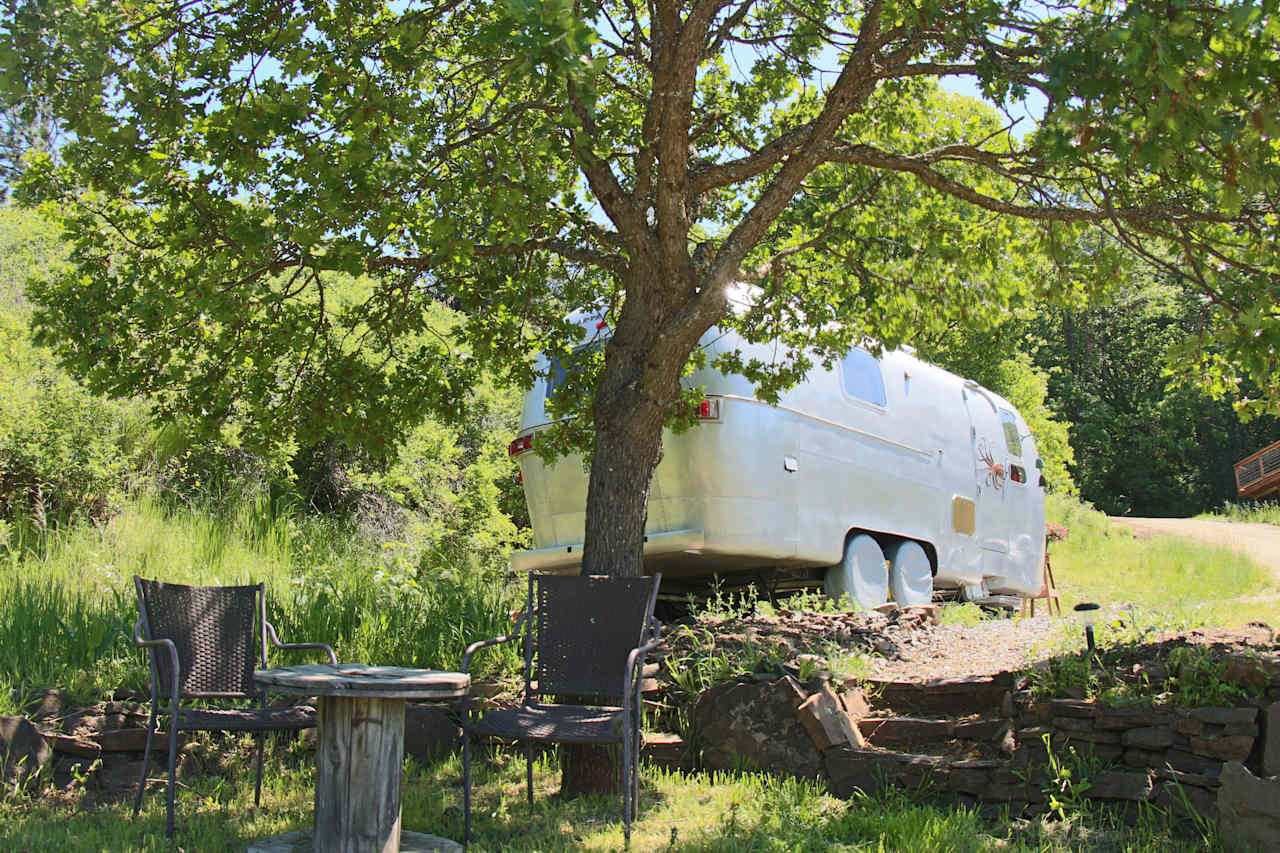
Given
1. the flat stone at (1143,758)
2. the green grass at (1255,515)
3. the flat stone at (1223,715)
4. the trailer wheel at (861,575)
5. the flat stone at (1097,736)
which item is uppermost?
the green grass at (1255,515)

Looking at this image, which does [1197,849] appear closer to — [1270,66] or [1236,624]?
[1236,624]

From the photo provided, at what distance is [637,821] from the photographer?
200 inches

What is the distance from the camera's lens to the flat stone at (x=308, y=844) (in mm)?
4469

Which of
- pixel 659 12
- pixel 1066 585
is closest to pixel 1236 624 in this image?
pixel 659 12

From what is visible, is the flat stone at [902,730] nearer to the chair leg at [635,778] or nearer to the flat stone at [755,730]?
the flat stone at [755,730]

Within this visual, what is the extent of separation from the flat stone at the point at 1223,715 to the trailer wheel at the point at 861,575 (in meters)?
3.31

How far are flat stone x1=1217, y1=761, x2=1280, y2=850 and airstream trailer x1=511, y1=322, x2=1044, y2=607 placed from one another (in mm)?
3541

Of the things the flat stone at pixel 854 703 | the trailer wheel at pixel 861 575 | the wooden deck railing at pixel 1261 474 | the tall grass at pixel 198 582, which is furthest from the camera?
the wooden deck railing at pixel 1261 474

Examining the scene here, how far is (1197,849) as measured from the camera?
442 centimetres

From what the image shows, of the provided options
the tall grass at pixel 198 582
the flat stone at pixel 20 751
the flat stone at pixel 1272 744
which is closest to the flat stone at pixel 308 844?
the flat stone at pixel 20 751

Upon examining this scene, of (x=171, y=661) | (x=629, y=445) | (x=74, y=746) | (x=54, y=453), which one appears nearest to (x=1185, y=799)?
(x=629, y=445)

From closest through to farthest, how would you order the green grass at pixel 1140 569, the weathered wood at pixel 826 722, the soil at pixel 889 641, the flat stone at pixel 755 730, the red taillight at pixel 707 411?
the weathered wood at pixel 826 722 → the flat stone at pixel 755 730 → the soil at pixel 889 641 → the red taillight at pixel 707 411 → the green grass at pixel 1140 569

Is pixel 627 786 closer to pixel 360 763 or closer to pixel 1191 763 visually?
pixel 360 763

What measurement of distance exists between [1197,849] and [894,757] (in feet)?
4.71
